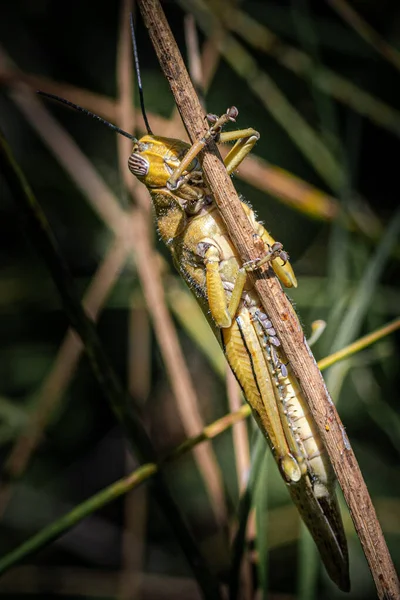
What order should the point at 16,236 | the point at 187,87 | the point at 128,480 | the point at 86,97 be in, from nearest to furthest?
the point at 187,87 < the point at 128,480 < the point at 86,97 < the point at 16,236

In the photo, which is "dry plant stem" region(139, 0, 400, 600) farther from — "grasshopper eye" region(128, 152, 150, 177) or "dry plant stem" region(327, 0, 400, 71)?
"dry plant stem" region(327, 0, 400, 71)

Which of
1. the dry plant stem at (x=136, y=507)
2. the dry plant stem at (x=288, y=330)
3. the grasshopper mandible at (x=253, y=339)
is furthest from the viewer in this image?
the dry plant stem at (x=136, y=507)

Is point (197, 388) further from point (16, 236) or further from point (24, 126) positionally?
point (24, 126)

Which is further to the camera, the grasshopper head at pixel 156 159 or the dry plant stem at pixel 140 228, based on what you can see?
the dry plant stem at pixel 140 228

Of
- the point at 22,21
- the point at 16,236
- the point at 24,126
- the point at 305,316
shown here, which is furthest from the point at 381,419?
the point at 22,21

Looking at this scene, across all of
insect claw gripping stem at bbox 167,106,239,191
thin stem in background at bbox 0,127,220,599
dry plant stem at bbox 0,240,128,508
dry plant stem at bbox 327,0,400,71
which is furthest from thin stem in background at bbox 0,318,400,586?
dry plant stem at bbox 327,0,400,71

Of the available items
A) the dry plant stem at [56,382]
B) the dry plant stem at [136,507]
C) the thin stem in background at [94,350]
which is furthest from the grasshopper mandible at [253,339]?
the dry plant stem at [136,507]

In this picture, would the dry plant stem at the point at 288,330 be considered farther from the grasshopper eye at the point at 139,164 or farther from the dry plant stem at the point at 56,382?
the dry plant stem at the point at 56,382
